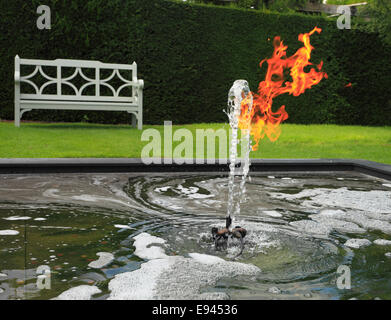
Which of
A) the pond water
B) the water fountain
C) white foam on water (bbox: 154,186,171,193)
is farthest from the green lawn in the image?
white foam on water (bbox: 154,186,171,193)

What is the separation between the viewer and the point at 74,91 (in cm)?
913

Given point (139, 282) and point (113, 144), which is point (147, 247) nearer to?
point (139, 282)

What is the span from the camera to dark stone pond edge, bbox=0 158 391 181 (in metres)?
4.20

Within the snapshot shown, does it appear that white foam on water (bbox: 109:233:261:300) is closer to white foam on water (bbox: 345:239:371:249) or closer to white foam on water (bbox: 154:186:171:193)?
white foam on water (bbox: 345:239:371:249)

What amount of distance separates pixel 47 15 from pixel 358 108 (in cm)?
807

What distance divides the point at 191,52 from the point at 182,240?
8.43m

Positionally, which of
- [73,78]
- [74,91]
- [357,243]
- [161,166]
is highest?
[73,78]

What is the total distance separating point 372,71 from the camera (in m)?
12.1

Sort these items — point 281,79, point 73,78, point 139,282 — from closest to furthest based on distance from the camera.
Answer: point 139,282, point 73,78, point 281,79

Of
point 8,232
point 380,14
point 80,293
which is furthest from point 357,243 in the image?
point 380,14

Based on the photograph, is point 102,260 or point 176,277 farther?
point 102,260

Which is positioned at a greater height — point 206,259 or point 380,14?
point 380,14

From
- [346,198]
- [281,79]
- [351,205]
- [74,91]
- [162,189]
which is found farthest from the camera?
[281,79]
